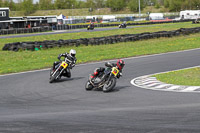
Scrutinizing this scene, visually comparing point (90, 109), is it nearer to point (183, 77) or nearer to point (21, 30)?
point (183, 77)

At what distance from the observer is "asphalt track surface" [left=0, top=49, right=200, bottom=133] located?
6.90 meters

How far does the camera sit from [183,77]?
13844 mm

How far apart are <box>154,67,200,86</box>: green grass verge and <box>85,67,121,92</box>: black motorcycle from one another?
2444mm

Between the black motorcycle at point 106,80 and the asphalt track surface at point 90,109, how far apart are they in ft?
0.92

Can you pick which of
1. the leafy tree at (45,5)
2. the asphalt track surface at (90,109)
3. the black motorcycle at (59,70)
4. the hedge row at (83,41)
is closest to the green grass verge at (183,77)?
the asphalt track surface at (90,109)

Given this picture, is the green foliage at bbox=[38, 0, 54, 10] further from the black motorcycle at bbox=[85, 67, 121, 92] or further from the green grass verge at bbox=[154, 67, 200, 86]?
the black motorcycle at bbox=[85, 67, 121, 92]

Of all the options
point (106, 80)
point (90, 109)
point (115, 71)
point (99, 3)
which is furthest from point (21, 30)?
point (99, 3)

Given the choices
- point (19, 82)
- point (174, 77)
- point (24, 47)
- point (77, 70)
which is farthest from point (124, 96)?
point (24, 47)

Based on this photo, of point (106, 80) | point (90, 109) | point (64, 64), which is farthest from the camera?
point (64, 64)

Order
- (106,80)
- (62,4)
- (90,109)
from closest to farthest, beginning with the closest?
(90,109), (106,80), (62,4)

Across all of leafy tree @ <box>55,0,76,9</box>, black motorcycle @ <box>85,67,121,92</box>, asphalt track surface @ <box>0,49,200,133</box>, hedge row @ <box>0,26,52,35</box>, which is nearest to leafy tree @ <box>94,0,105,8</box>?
leafy tree @ <box>55,0,76,9</box>

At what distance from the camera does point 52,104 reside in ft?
32.7

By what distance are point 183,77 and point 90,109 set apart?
6165 millimetres

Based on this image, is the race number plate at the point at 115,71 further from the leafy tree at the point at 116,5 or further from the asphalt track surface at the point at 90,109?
the leafy tree at the point at 116,5
